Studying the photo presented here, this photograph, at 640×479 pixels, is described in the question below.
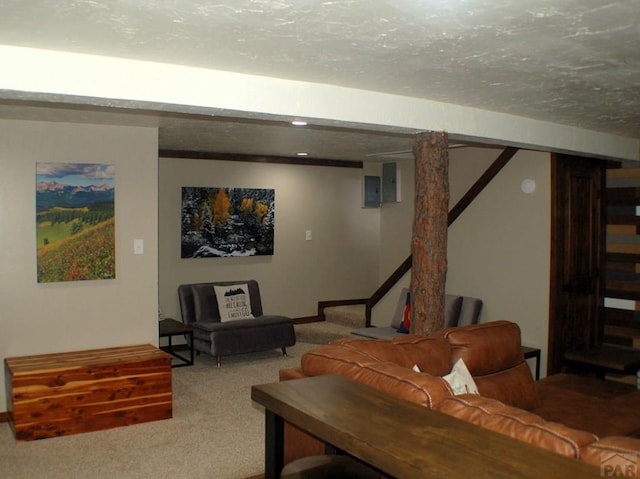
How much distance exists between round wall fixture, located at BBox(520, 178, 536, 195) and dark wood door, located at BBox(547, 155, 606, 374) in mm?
180

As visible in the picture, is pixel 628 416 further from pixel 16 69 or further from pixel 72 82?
pixel 16 69

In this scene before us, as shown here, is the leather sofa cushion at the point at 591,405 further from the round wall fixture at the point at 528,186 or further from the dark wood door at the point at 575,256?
the round wall fixture at the point at 528,186

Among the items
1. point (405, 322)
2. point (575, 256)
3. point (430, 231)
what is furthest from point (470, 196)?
point (430, 231)

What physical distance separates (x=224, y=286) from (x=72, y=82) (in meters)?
4.34

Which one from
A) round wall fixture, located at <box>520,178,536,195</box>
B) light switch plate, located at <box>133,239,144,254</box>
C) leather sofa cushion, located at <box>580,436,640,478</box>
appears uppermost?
round wall fixture, located at <box>520,178,536,195</box>

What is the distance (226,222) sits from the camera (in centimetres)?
756

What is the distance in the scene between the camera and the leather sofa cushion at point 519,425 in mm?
1835

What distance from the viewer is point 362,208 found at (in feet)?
29.0

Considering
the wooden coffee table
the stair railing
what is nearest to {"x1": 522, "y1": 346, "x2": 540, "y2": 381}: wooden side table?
the stair railing

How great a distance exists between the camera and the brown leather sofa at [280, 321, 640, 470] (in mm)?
1903

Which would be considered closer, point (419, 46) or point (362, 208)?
point (419, 46)

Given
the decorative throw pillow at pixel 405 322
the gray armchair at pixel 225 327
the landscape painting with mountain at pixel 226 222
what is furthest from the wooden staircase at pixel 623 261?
the landscape painting with mountain at pixel 226 222

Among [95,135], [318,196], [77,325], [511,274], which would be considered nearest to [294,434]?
[77,325]

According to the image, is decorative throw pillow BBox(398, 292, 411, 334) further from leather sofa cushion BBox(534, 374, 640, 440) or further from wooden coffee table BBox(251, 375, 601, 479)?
wooden coffee table BBox(251, 375, 601, 479)
